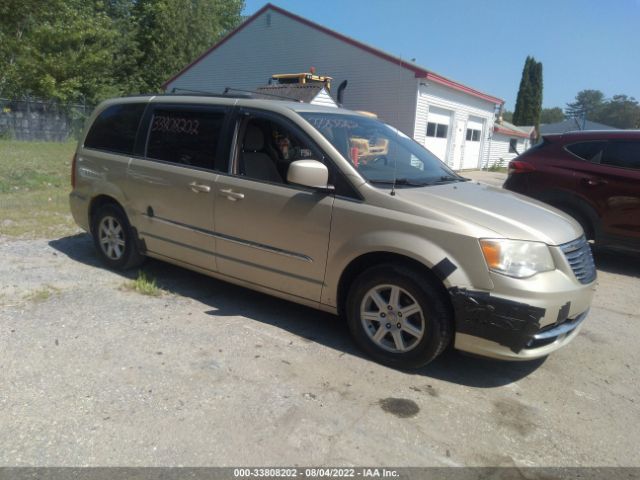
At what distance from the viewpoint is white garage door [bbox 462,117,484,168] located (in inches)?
933

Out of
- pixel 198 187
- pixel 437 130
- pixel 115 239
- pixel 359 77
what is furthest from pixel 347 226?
pixel 437 130

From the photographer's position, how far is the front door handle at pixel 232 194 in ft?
13.7

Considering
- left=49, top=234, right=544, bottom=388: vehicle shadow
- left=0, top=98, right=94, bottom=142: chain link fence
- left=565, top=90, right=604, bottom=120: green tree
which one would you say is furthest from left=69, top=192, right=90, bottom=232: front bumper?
left=565, top=90, right=604, bottom=120: green tree

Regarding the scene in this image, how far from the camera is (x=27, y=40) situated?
2623 centimetres

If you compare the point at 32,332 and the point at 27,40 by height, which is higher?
the point at 27,40

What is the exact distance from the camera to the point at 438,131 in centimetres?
2069

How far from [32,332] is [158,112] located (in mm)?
2284

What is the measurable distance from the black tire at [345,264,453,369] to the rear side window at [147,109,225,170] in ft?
5.84

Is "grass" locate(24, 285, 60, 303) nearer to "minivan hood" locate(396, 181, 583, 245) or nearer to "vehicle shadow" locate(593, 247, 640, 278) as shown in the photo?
"minivan hood" locate(396, 181, 583, 245)

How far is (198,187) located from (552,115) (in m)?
139

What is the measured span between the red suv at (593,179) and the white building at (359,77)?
11.0 meters

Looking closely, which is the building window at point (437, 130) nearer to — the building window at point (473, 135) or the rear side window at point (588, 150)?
the building window at point (473, 135)

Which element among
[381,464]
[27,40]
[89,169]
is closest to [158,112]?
[89,169]

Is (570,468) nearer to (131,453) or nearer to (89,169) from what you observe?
(131,453)
